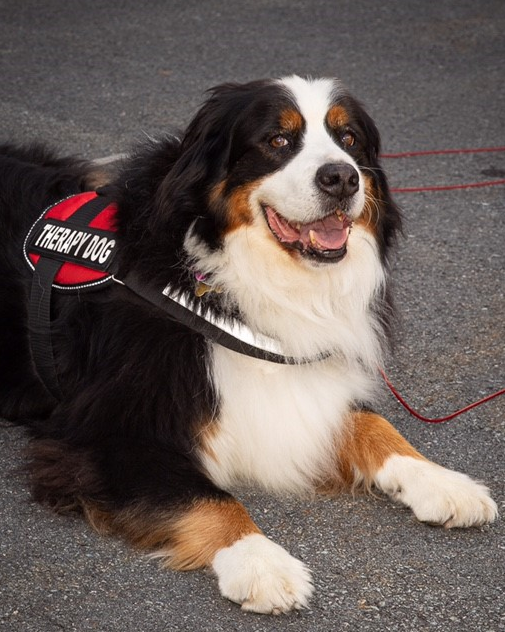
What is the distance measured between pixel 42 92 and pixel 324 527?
210 inches

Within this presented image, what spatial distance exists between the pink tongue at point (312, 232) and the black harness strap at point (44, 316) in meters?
0.77

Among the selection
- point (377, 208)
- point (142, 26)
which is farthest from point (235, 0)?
point (377, 208)

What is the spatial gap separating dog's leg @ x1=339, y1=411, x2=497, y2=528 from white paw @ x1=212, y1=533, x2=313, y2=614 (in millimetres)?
581

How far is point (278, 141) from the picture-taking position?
11.5 feet

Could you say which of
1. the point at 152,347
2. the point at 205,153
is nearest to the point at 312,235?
the point at 205,153

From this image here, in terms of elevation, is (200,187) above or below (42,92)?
above

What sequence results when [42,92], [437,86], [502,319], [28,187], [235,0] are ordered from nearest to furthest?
1. [28,187]
2. [502,319]
3. [42,92]
4. [437,86]
5. [235,0]

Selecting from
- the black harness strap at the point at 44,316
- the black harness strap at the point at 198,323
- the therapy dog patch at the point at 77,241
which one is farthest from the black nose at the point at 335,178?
the black harness strap at the point at 44,316

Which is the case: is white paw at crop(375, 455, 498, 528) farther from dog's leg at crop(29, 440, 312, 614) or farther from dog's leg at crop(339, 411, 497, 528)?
dog's leg at crop(29, 440, 312, 614)

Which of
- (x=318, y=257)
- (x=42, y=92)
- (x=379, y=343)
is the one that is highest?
(x=318, y=257)

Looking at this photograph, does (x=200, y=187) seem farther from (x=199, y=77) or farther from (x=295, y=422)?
(x=199, y=77)

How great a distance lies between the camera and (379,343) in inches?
151

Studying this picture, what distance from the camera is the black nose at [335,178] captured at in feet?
11.0

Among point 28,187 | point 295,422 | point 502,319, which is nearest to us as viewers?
point 295,422
